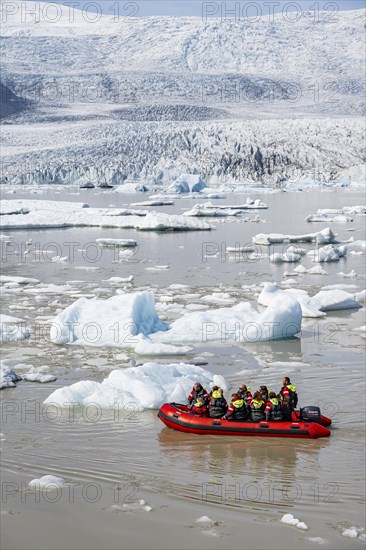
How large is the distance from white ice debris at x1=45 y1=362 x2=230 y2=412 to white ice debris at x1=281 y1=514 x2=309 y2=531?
328 cm

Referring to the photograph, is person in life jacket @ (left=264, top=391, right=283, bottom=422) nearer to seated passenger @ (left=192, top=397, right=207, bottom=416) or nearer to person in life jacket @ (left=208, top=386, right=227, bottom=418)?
person in life jacket @ (left=208, top=386, right=227, bottom=418)

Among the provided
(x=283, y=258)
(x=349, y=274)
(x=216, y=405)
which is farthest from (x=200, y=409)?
(x=283, y=258)

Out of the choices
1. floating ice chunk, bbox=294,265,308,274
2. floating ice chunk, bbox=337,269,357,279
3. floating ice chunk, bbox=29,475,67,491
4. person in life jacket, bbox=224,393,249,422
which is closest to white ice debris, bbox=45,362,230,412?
person in life jacket, bbox=224,393,249,422

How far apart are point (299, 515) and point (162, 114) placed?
66.9 m

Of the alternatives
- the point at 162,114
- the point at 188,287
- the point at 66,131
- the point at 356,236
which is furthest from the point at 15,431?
the point at 162,114

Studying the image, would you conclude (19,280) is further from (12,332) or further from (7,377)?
(7,377)

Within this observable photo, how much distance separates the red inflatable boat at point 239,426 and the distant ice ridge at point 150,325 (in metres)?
3.40

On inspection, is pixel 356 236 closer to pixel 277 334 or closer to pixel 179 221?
pixel 179 221

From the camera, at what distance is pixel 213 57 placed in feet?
353

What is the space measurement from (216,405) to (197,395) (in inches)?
12.5

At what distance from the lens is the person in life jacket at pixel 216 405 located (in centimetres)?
913

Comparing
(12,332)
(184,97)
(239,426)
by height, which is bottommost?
(239,426)

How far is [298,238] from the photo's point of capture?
2544 cm

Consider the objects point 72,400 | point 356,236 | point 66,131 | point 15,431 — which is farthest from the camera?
point 66,131
